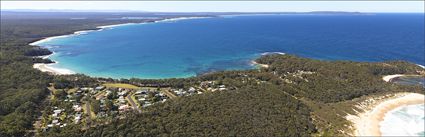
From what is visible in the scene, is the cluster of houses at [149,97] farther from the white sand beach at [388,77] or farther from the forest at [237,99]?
the white sand beach at [388,77]

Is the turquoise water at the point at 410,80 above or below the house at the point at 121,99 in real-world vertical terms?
above

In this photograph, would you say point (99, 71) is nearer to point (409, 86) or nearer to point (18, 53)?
point (18, 53)

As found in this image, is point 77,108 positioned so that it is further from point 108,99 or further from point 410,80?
point 410,80

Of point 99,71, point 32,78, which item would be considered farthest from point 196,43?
point 32,78

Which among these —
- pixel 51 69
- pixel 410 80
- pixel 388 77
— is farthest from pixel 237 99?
pixel 51 69

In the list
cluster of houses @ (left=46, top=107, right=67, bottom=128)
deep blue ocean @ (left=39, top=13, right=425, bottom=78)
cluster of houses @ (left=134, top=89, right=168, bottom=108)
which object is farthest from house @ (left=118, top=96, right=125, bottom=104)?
deep blue ocean @ (left=39, top=13, right=425, bottom=78)

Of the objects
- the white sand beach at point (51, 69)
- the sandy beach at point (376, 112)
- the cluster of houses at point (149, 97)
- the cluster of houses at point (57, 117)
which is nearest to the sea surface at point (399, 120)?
the sandy beach at point (376, 112)

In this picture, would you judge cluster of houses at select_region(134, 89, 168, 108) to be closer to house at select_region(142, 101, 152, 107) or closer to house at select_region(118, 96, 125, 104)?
house at select_region(142, 101, 152, 107)
